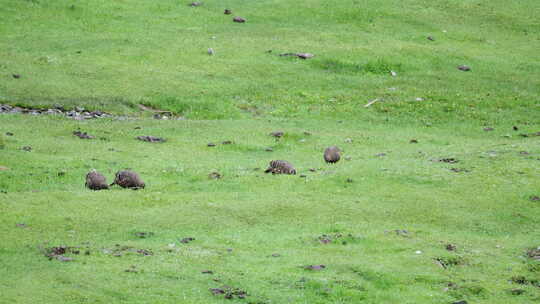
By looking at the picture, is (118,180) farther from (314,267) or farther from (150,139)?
(314,267)

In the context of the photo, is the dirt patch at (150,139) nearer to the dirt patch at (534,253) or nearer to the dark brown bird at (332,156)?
the dark brown bird at (332,156)

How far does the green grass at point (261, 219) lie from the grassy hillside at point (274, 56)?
5345 millimetres

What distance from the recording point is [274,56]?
38875 millimetres

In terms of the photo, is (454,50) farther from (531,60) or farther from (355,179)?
(355,179)

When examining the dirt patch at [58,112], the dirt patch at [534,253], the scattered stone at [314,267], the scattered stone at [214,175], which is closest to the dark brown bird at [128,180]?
the scattered stone at [214,175]

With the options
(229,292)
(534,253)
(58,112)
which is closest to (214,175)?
(229,292)

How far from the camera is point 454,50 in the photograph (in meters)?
42.0

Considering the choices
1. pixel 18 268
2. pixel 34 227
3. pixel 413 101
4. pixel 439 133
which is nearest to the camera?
pixel 18 268

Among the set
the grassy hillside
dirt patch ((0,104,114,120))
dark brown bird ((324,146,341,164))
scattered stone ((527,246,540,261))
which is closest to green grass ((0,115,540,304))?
scattered stone ((527,246,540,261))

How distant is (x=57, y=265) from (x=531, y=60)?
33.5 metres

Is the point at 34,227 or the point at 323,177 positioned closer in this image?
the point at 34,227

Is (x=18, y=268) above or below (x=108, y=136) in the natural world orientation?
above

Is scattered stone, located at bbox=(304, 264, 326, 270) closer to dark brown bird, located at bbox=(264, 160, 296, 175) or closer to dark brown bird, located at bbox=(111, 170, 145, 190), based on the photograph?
dark brown bird, located at bbox=(111, 170, 145, 190)

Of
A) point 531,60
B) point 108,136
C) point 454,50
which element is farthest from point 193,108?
point 531,60
